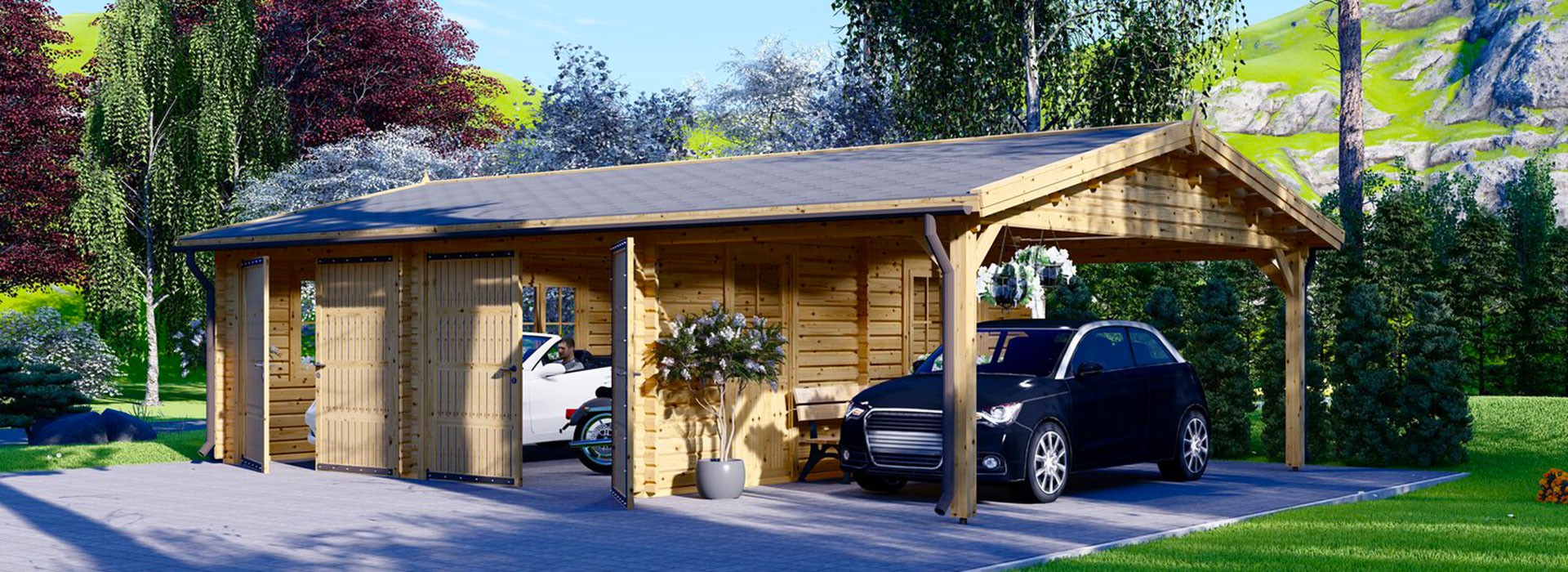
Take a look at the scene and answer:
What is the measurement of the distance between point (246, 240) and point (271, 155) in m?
19.9

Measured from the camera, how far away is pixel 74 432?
65.3 feet

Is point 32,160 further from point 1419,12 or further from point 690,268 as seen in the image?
point 1419,12

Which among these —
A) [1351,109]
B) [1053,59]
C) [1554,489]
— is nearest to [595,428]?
[1554,489]

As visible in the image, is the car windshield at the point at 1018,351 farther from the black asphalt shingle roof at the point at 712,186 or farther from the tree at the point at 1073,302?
the tree at the point at 1073,302

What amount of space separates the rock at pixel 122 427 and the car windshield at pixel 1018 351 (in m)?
11.4

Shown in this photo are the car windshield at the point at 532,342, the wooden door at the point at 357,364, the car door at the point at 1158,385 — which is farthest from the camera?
the car windshield at the point at 532,342

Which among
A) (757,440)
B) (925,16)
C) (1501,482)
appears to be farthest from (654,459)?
(925,16)

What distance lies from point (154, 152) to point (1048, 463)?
25.3m

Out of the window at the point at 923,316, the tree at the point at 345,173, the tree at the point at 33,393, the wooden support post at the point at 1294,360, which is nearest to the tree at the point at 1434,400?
the wooden support post at the point at 1294,360

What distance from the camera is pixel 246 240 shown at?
16.3m

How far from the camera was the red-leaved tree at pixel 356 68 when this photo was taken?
38.0 metres

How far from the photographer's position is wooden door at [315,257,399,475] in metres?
15.8

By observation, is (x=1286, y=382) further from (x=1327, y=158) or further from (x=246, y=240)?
(x=1327, y=158)

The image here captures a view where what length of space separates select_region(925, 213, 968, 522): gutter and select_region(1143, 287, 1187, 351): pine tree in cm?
740
